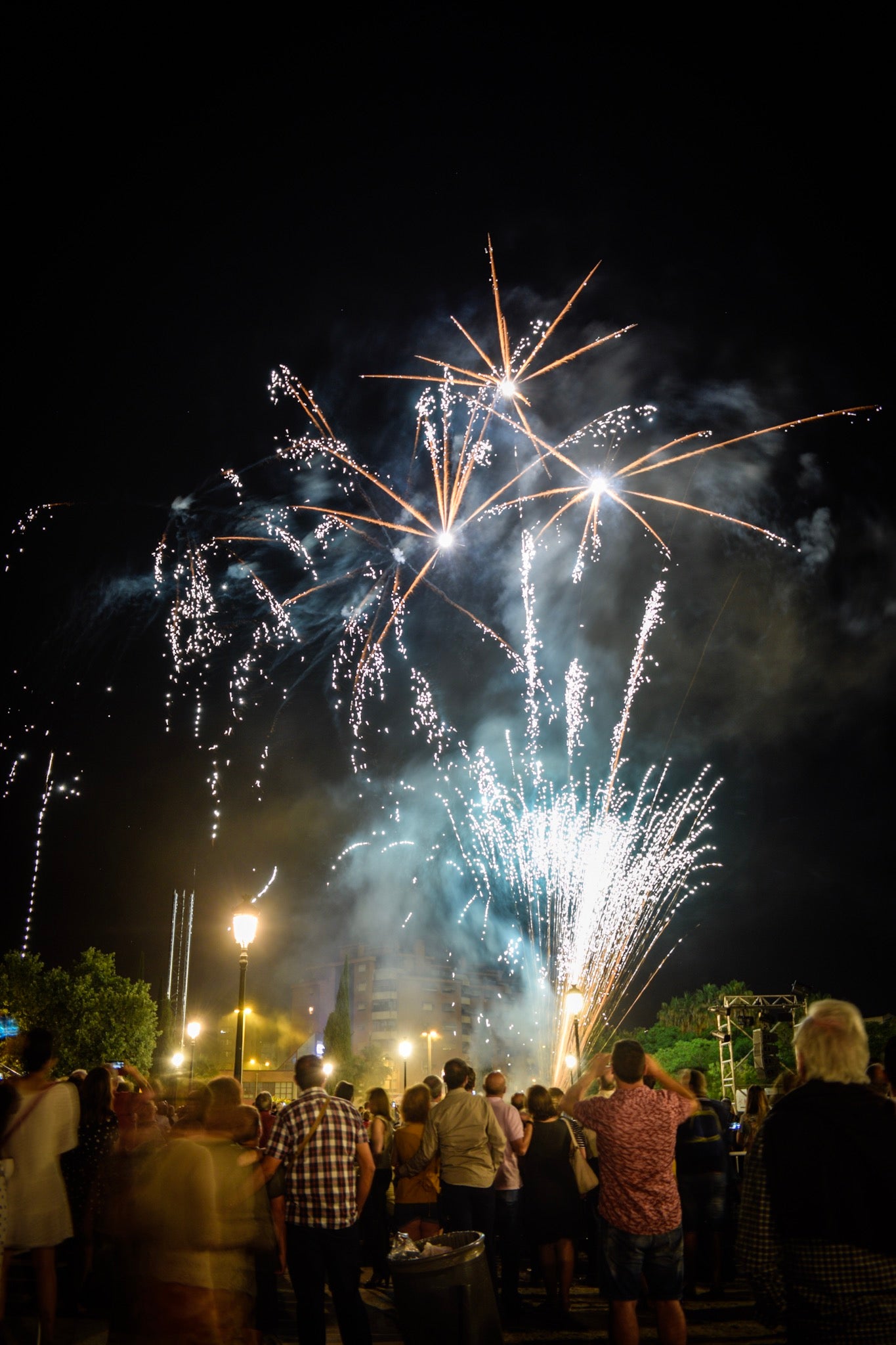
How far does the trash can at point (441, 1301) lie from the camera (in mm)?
5191

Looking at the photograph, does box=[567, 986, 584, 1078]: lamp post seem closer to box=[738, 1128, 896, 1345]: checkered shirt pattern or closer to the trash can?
the trash can

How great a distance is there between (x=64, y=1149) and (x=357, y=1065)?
73993mm

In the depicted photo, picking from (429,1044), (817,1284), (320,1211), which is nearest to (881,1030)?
(429,1044)

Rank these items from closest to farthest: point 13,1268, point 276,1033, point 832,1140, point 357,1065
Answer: point 832,1140
point 13,1268
point 357,1065
point 276,1033

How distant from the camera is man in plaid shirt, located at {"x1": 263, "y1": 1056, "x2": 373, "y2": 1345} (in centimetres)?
540

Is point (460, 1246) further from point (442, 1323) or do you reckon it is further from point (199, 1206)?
point (199, 1206)

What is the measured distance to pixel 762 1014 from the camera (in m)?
29.5

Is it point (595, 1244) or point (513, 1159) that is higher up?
point (513, 1159)

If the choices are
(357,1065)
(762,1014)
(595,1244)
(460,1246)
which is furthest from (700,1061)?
(460,1246)

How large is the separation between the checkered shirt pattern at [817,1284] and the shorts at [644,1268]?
75.8 inches

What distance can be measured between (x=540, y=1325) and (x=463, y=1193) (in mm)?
1206

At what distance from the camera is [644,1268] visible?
5066mm

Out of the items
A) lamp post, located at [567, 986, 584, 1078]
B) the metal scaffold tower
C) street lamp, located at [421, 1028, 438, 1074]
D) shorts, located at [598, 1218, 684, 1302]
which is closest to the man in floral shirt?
shorts, located at [598, 1218, 684, 1302]

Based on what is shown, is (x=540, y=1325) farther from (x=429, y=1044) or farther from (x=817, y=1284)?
(x=429, y=1044)
